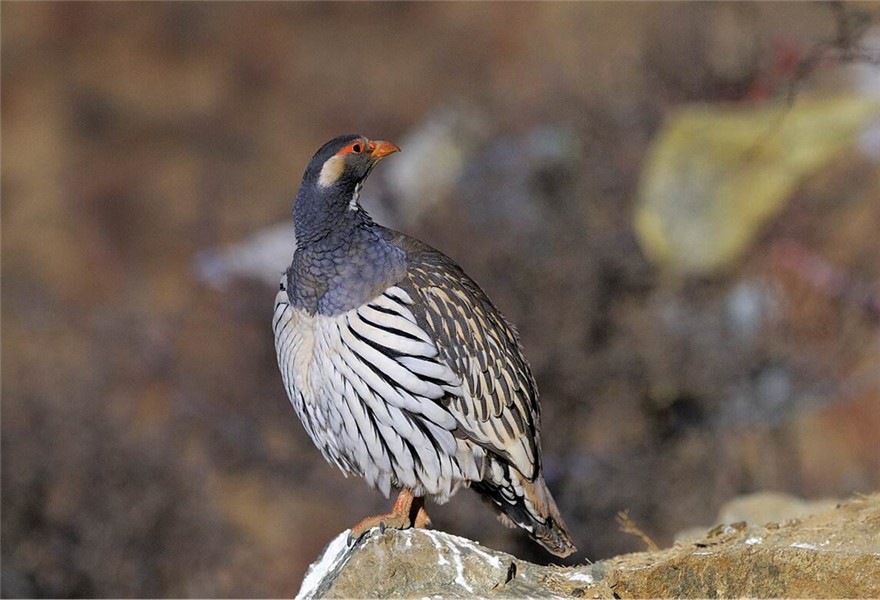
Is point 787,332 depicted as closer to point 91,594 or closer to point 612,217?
point 612,217

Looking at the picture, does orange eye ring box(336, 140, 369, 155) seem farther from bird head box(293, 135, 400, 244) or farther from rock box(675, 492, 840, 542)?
rock box(675, 492, 840, 542)

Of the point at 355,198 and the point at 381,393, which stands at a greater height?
the point at 355,198

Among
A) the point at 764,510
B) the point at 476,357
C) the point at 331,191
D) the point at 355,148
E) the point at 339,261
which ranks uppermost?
the point at 355,148

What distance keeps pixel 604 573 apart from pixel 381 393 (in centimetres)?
150

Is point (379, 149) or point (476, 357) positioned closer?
point (476, 357)

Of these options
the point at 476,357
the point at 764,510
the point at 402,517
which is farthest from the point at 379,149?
the point at 764,510

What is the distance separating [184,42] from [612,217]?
2296 cm

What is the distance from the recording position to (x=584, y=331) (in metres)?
15.8

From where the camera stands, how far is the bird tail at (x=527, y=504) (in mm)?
7828

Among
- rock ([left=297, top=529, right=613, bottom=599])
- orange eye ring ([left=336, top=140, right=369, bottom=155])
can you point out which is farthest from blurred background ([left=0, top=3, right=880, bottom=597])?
rock ([left=297, top=529, right=613, bottom=599])

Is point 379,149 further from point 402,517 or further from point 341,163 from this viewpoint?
point 402,517

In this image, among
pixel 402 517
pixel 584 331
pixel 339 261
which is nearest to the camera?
pixel 402 517

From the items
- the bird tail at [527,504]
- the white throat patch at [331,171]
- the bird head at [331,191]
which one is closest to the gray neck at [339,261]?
the bird head at [331,191]

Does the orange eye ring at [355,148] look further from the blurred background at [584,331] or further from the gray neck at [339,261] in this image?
the blurred background at [584,331]
